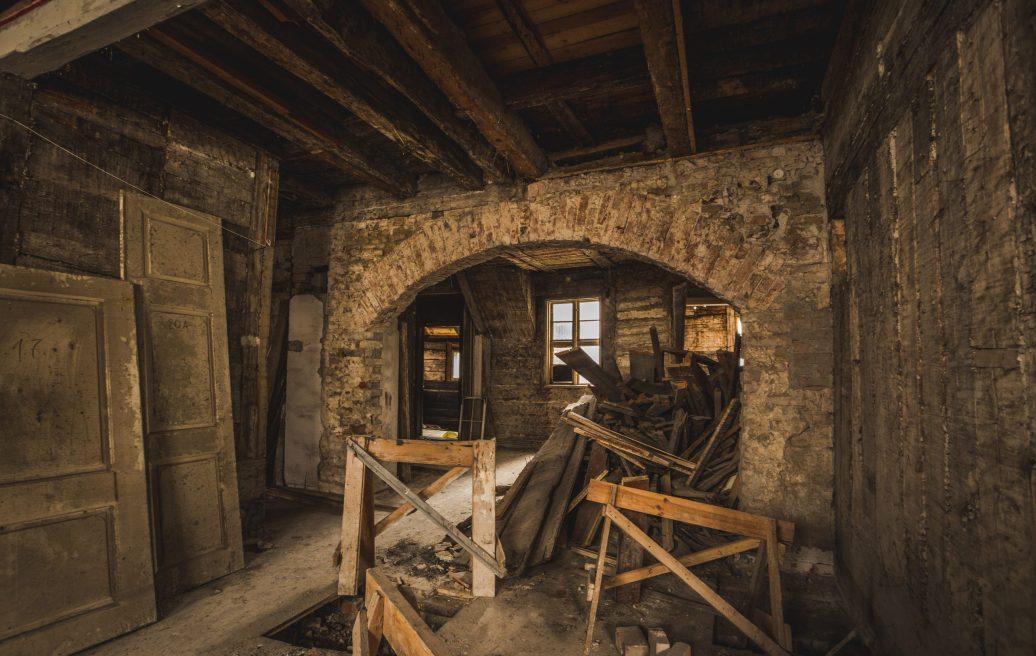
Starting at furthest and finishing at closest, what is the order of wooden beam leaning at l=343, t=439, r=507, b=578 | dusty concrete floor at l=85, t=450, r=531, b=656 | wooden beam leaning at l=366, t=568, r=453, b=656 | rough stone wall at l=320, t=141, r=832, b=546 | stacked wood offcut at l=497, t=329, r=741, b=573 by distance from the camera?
stacked wood offcut at l=497, t=329, r=741, b=573 → rough stone wall at l=320, t=141, r=832, b=546 → wooden beam leaning at l=343, t=439, r=507, b=578 → dusty concrete floor at l=85, t=450, r=531, b=656 → wooden beam leaning at l=366, t=568, r=453, b=656

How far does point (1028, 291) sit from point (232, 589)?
4.12 m

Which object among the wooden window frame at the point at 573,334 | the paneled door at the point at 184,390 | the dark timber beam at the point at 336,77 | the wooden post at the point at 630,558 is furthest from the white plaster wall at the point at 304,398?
the wooden window frame at the point at 573,334

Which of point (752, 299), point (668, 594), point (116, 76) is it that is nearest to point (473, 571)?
point (668, 594)

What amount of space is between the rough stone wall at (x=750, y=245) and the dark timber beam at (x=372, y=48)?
1121mm

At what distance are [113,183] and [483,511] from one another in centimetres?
320

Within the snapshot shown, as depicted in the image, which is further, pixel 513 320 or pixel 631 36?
pixel 513 320

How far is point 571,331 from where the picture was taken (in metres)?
8.55

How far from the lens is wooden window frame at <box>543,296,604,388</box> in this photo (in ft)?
27.2

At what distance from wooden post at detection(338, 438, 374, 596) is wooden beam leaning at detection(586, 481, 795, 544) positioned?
149 cm

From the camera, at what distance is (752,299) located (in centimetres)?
352

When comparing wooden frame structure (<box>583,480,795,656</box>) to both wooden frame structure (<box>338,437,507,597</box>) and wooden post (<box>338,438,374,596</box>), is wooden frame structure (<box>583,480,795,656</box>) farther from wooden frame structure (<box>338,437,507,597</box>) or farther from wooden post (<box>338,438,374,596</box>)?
wooden post (<box>338,438,374,596</box>)

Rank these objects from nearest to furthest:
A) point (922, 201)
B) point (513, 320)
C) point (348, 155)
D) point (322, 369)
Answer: point (922, 201)
point (348, 155)
point (322, 369)
point (513, 320)

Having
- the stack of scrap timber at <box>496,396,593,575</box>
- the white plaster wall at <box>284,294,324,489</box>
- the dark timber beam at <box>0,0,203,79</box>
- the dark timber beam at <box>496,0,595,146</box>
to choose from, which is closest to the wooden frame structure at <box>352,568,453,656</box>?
the stack of scrap timber at <box>496,396,593,575</box>

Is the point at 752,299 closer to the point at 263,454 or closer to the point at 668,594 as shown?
the point at 668,594
